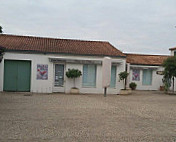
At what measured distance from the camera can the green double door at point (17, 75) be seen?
17.9 metres

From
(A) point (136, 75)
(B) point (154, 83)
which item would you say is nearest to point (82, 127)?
(A) point (136, 75)

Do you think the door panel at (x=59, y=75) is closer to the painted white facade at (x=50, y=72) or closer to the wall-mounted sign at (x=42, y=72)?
the painted white facade at (x=50, y=72)

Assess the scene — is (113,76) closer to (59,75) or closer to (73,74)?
(73,74)

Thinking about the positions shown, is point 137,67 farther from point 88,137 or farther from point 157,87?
point 88,137

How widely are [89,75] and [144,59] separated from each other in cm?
1102

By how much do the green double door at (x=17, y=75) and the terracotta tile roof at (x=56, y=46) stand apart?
1.18 meters

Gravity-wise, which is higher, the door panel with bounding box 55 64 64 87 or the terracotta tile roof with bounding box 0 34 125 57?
the terracotta tile roof with bounding box 0 34 125 57

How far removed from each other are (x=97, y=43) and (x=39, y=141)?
1766 cm

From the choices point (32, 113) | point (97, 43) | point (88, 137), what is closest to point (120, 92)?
point (97, 43)

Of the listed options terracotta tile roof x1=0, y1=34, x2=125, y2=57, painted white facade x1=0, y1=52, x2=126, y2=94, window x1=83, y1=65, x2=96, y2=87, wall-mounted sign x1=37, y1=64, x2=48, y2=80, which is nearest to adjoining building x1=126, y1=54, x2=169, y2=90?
terracotta tile roof x1=0, y1=34, x2=125, y2=57

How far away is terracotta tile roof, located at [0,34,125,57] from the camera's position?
60.4 feet

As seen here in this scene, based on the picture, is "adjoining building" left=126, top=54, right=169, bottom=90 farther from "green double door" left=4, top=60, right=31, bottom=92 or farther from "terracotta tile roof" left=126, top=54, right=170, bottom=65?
"green double door" left=4, top=60, right=31, bottom=92

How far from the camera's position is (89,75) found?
63.5 ft

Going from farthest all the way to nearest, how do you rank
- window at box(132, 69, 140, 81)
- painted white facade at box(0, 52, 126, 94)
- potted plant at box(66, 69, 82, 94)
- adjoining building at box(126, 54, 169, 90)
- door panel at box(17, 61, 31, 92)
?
window at box(132, 69, 140, 81)
adjoining building at box(126, 54, 169, 90)
door panel at box(17, 61, 31, 92)
potted plant at box(66, 69, 82, 94)
painted white facade at box(0, 52, 126, 94)
